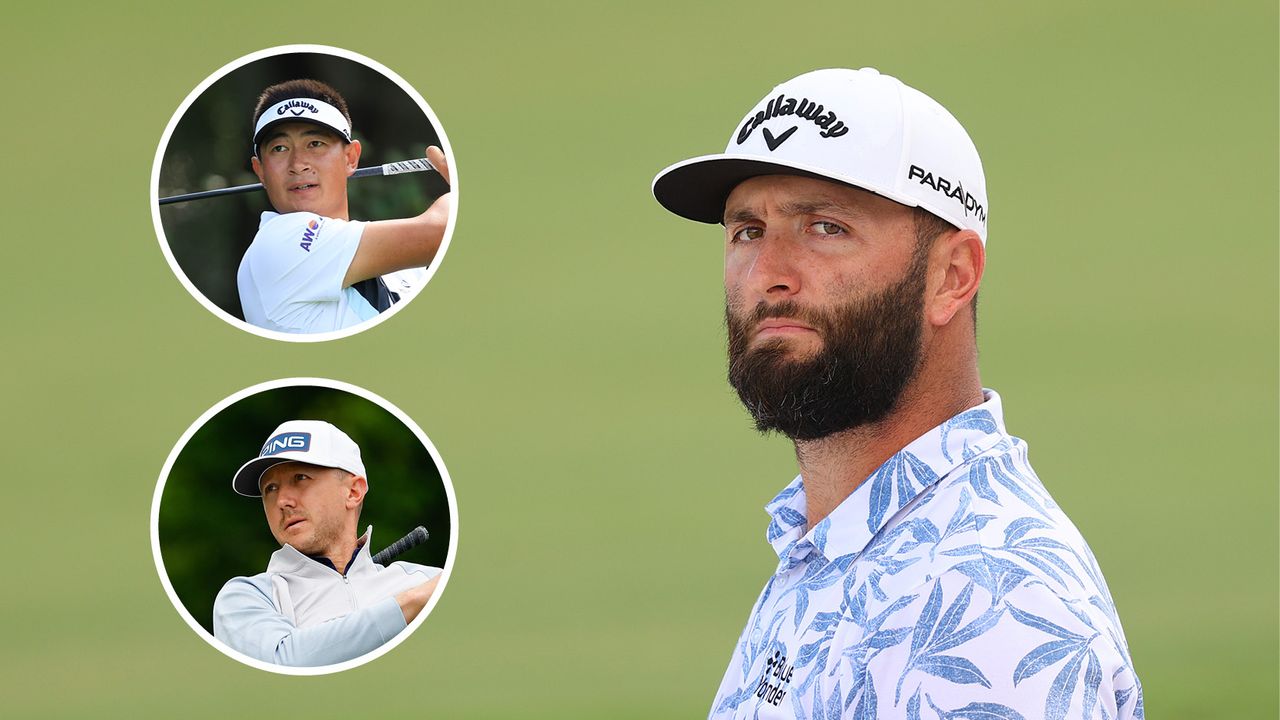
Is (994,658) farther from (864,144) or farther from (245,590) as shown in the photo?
(245,590)

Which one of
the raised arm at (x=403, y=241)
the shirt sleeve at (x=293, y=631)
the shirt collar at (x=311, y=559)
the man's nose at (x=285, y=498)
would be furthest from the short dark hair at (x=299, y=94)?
the shirt sleeve at (x=293, y=631)

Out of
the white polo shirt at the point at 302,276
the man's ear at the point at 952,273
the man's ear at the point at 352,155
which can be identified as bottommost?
the man's ear at the point at 952,273

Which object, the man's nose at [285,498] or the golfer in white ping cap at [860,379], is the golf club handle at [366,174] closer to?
the man's nose at [285,498]

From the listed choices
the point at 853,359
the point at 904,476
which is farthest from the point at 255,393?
the point at 904,476

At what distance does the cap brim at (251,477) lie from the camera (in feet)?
11.3

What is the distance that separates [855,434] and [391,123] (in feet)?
7.26

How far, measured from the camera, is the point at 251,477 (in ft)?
11.4

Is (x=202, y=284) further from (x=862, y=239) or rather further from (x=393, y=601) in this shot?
(x=862, y=239)

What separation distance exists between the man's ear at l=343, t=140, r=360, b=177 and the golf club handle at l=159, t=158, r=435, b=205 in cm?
1

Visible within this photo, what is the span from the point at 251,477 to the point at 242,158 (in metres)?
0.75

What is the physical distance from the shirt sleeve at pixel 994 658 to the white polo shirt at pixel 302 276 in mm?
2106

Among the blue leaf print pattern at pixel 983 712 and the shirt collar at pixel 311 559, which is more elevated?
the shirt collar at pixel 311 559

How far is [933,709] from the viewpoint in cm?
129

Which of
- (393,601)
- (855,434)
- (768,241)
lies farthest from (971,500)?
(393,601)
